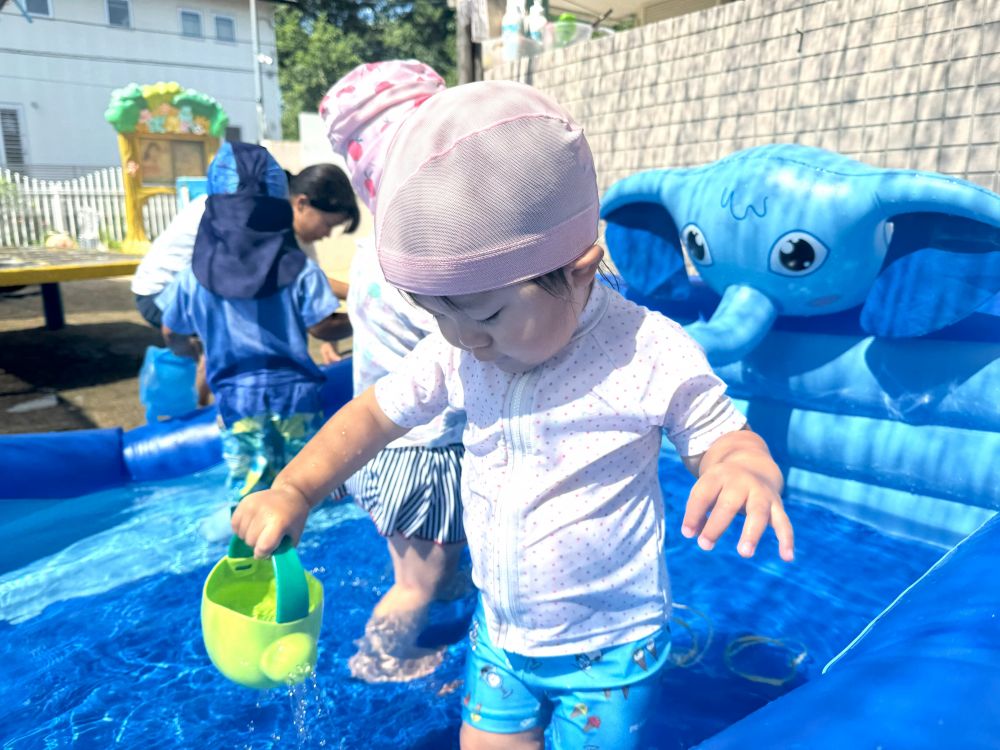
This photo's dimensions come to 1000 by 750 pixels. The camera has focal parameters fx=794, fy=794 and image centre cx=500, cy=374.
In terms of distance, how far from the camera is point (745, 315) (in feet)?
9.50

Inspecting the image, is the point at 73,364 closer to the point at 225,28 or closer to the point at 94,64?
the point at 94,64

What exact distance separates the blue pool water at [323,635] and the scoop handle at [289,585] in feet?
2.18

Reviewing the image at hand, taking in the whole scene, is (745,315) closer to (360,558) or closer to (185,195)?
(360,558)

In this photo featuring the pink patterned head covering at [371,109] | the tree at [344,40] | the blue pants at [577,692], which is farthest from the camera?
the tree at [344,40]

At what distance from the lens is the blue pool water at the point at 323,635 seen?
6.75ft

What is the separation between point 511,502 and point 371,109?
1164 mm

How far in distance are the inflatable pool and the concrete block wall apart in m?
1.83

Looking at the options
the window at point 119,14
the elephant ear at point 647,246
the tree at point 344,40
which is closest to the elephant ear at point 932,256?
the elephant ear at point 647,246

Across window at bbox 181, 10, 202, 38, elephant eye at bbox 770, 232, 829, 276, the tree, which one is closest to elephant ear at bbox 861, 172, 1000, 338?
elephant eye at bbox 770, 232, 829, 276

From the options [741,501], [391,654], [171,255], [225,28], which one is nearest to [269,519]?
[741,501]

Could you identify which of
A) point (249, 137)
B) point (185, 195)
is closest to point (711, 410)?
point (185, 195)

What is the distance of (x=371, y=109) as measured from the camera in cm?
205

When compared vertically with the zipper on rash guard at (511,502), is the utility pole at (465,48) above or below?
above

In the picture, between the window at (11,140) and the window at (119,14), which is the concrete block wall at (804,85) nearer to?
the window at (119,14)
